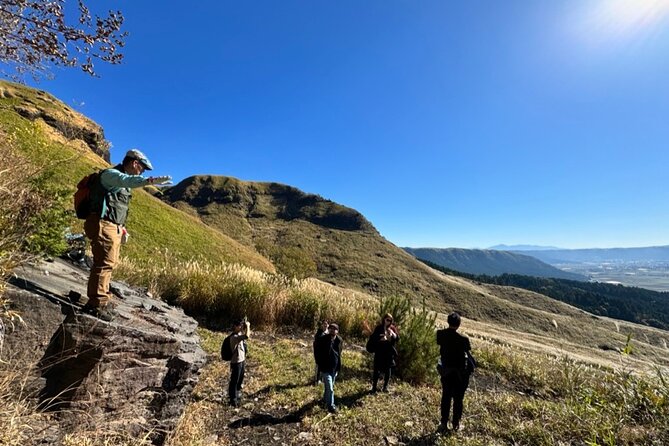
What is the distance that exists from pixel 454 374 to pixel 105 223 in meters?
6.27

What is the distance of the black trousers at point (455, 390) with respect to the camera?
6289 millimetres

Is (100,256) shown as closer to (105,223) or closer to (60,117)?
(105,223)

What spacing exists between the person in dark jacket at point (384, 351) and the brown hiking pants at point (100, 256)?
5886 mm

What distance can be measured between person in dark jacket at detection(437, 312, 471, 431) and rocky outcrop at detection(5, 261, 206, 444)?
14.8 ft

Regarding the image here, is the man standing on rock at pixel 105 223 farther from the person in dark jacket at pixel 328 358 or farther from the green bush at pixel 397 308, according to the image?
the green bush at pixel 397 308

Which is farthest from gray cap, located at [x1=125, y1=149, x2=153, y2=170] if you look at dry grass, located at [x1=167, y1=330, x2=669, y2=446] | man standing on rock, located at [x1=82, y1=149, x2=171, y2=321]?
dry grass, located at [x1=167, y1=330, x2=669, y2=446]

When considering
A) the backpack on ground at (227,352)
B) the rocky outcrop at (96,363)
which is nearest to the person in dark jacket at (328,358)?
the backpack on ground at (227,352)

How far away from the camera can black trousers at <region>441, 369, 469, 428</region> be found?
6289 mm

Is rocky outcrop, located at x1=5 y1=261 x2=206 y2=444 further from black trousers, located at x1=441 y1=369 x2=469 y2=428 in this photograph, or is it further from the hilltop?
black trousers, located at x1=441 y1=369 x2=469 y2=428

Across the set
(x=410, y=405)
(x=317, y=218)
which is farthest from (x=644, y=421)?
(x=317, y=218)

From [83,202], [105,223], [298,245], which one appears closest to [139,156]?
[83,202]

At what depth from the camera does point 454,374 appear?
6363 millimetres

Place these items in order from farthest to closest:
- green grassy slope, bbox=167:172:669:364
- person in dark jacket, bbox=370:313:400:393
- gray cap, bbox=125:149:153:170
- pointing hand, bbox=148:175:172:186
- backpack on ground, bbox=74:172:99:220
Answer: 1. green grassy slope, bbox=167:172:669:364
2. person in dark jacket, bbox=370:313:400:393
3. gray cap, bbox=125:149:153:170
4. backpack on ground, bbox=74:172:99:220
5. pointing hand, bbox=148:175:172:186

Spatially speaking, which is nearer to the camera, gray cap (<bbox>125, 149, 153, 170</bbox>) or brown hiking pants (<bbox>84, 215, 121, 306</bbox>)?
brown hiking pants (<bbox>84, 215, 121, 306</bbox>)
